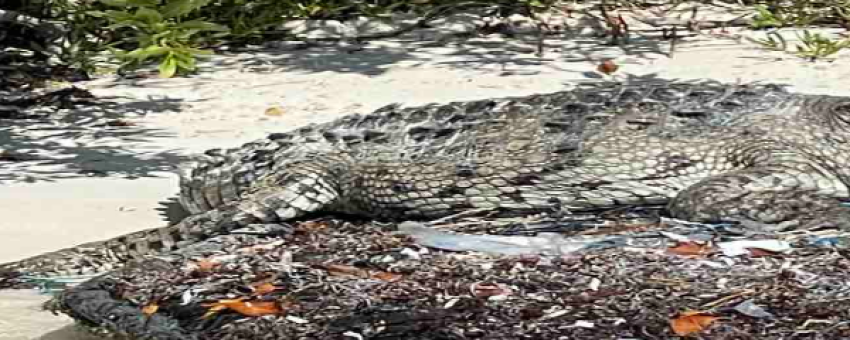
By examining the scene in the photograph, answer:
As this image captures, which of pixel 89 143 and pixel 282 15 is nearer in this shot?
pixel 89 143

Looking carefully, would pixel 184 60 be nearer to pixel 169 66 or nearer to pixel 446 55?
pixel 169 66

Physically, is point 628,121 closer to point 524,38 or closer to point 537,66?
point 537,66

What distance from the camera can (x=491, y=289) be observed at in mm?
4312

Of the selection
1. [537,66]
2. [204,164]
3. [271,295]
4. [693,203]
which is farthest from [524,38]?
[271,295]

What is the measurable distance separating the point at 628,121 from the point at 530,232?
904mm

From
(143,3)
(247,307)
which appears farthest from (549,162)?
(247,307)

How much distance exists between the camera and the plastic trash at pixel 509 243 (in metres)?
4.73

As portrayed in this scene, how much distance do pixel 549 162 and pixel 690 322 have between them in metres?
1.79

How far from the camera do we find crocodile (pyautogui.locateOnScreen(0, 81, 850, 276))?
5.54 m

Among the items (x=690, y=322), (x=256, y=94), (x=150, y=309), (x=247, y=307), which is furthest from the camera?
(x=256, y=94)

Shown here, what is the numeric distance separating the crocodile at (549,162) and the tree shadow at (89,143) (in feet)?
4.99

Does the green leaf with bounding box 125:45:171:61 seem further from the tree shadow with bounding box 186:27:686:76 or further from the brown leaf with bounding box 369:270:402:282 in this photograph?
the tree shadow with bounding box 186:27:686:76

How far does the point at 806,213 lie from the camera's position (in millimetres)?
5059

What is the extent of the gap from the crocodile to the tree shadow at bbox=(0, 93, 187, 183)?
152cm
